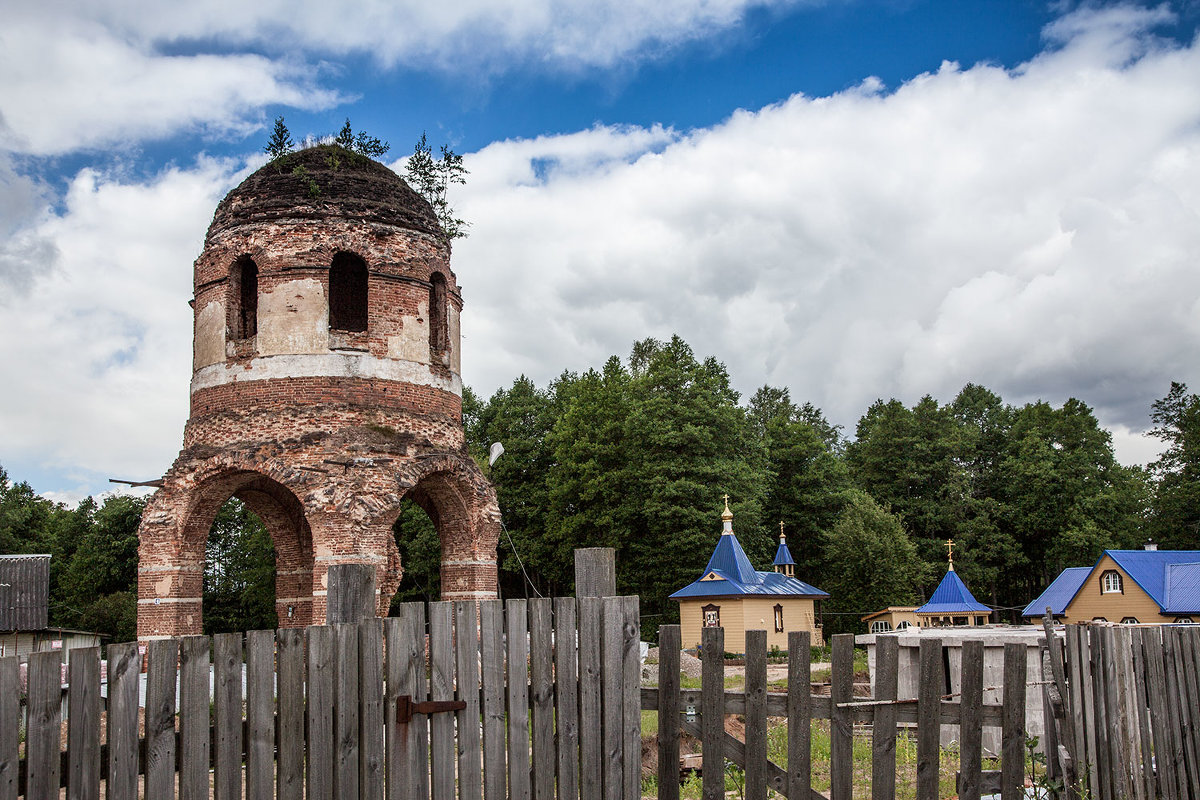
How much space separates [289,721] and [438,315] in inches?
544

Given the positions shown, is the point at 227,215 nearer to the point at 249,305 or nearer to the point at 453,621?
the point at 249,305

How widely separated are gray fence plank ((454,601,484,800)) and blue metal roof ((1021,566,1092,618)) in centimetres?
3570

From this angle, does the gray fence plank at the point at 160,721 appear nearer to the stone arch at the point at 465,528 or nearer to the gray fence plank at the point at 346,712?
the gray fence plank at the point at 346,712

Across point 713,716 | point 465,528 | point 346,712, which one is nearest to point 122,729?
point 346,712

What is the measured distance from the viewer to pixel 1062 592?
37562mm

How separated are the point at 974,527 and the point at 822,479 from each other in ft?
26.8

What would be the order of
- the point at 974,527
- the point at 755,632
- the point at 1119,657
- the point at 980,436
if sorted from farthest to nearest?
the point at 980,436 < the point at 974,527 < the point at 1119,657 < the point at 755,632

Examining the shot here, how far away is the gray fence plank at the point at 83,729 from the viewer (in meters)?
4.84

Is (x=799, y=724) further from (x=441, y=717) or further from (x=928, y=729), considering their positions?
(x=441, y=717)

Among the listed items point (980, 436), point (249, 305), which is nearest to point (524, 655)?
point (249, 305)

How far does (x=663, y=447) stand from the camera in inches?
1617

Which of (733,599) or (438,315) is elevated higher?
(438,315)

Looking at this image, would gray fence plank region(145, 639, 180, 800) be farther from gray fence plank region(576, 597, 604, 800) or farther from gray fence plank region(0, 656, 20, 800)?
gray fence plank region(576, 597, 604, 800)

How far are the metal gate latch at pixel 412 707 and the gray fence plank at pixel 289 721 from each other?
0.52m
